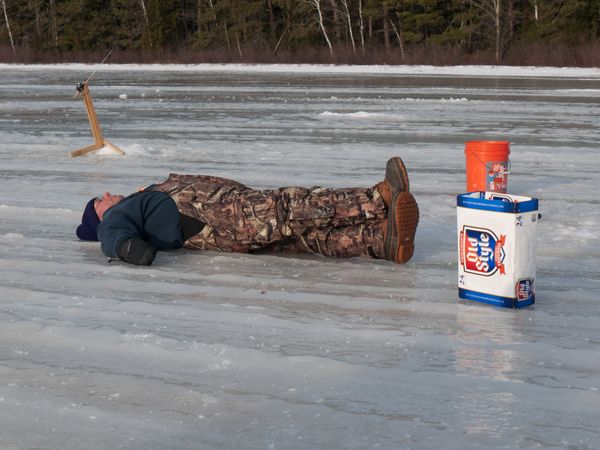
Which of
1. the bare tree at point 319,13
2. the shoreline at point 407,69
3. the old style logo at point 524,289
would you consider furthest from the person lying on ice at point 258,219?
the bare tree at point 319,13

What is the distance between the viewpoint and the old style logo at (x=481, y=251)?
160 inches

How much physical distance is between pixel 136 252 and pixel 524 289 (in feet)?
6.53

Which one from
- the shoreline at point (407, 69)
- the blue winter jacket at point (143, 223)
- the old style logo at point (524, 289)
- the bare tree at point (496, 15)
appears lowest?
the shoreline at point (407, 69)

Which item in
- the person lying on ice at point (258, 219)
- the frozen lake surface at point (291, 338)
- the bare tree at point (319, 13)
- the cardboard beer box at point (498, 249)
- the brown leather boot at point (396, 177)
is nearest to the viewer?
the frozen lake surface at point (291, 338)

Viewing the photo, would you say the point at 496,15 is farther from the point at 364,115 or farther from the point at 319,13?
the point at 364,115

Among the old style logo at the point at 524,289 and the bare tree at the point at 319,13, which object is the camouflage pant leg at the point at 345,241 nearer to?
the old style logo at the point at 524,289

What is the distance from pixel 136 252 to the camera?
16.0 ft

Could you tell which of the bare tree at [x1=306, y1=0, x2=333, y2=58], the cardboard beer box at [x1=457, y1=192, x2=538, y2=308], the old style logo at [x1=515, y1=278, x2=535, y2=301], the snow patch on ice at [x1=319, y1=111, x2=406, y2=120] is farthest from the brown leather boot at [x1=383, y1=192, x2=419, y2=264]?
the bare tree at [x1=306, y1=0, x2=333, y2=58]

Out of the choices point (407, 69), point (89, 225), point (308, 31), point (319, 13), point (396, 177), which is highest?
point (319, 13)

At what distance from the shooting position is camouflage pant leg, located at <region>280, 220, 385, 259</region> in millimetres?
4949

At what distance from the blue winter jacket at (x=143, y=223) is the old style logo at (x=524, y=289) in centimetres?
197

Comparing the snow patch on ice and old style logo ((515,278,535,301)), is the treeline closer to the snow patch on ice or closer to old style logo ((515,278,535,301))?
the snow patch on ice

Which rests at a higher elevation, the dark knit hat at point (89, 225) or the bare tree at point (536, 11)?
the bare tree at point (536, 11)

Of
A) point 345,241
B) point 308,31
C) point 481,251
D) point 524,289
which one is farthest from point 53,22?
point 524,289
